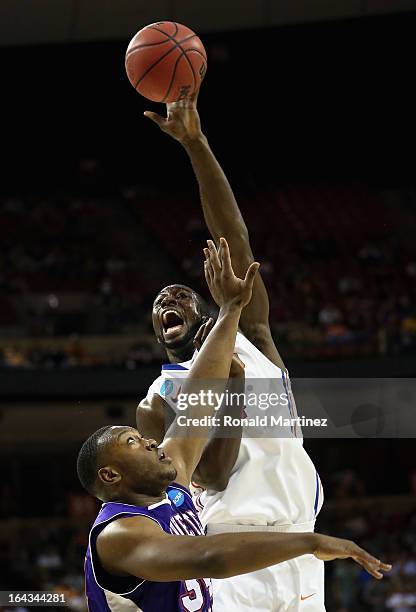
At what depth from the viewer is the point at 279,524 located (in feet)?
10.6

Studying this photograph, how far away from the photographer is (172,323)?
3619 mm

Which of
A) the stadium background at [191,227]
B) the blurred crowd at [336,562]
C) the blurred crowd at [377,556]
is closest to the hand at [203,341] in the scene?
the stadium background at [191,227]

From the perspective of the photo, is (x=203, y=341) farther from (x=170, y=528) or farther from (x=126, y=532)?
(x=126, y=532)

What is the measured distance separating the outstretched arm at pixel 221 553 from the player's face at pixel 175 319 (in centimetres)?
116

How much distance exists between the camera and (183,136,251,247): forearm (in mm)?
3635

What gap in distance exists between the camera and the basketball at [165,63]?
393cm

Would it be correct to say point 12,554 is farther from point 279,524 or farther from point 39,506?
point 279,524

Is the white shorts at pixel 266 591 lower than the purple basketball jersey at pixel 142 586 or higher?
lower

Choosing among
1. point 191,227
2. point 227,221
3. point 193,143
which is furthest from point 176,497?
point 191,227

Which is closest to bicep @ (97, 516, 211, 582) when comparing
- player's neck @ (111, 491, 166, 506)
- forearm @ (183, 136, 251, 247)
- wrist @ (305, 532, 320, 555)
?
player's neck @ (111, 491, 166, 506)

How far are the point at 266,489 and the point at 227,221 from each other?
→ 105 centimetres

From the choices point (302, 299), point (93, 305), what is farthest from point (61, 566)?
point (302, 299)

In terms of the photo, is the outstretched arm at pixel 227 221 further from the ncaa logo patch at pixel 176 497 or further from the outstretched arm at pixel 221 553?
the outstretched arm at pixel 221 553

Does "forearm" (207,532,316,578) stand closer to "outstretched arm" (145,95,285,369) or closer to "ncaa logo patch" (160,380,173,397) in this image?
"ncaa logo patch" (160,380,173,397)
